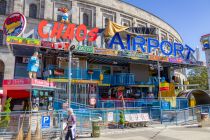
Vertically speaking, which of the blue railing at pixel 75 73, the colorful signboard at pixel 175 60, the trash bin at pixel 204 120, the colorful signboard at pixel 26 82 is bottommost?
the trash bin at pixel 204 120

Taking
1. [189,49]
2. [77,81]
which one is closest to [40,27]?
[77,81]

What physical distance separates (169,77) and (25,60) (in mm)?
18794

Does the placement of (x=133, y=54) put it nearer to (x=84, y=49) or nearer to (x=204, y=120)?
(x=84, y=49)

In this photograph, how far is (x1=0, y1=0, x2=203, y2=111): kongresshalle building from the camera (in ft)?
69.1

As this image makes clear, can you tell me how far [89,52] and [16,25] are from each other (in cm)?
687

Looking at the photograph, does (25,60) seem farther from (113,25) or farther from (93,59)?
(113,25)

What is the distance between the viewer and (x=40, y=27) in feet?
68.6

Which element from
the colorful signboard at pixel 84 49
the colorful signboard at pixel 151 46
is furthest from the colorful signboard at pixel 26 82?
the colorful signboard at pixel 151 46

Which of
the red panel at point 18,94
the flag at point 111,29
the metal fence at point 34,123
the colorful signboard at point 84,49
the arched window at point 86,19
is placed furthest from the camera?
the arched window at point 86,19

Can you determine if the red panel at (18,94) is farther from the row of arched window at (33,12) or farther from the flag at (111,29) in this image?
the row of arched window at (33,12)

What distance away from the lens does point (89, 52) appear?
22.1 metres

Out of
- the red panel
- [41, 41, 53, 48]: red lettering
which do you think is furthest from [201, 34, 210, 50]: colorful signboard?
the red panel

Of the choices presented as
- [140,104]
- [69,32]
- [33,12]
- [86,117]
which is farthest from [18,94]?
[33,12]

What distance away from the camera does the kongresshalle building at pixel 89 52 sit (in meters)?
21.0
